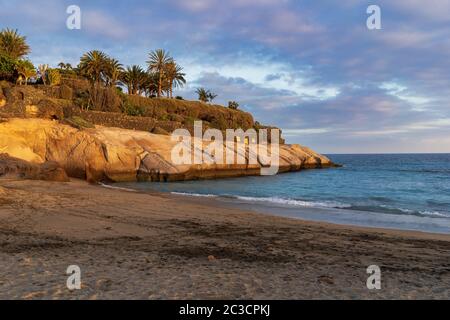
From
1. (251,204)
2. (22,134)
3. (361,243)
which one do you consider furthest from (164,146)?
(361,243)

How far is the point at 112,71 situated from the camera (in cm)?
5431

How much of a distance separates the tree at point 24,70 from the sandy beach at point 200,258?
34.4 meters

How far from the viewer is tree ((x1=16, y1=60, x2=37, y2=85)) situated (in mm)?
40562

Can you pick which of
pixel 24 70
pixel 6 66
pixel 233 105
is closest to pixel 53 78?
pixel 24 70

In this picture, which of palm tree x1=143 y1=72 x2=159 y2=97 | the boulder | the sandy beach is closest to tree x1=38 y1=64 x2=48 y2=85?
palm tree x1=143 y1=72 x2=159 y2=97

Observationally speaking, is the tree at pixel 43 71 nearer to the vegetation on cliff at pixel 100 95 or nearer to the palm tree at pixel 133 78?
the vegetation on cliff at pixel 100 95

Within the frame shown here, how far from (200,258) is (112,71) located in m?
52.5

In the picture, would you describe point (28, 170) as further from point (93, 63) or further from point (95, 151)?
point (93, 63)

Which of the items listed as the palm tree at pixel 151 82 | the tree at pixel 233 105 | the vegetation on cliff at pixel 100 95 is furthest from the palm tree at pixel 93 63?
the tree at pixel 233 105

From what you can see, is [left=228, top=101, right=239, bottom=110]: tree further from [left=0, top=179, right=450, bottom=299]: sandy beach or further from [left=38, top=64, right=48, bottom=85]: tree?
[left=0, top=179, right=450, bottom=299]: sandy beach

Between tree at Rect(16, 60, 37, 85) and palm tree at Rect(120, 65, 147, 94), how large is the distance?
1661cm
